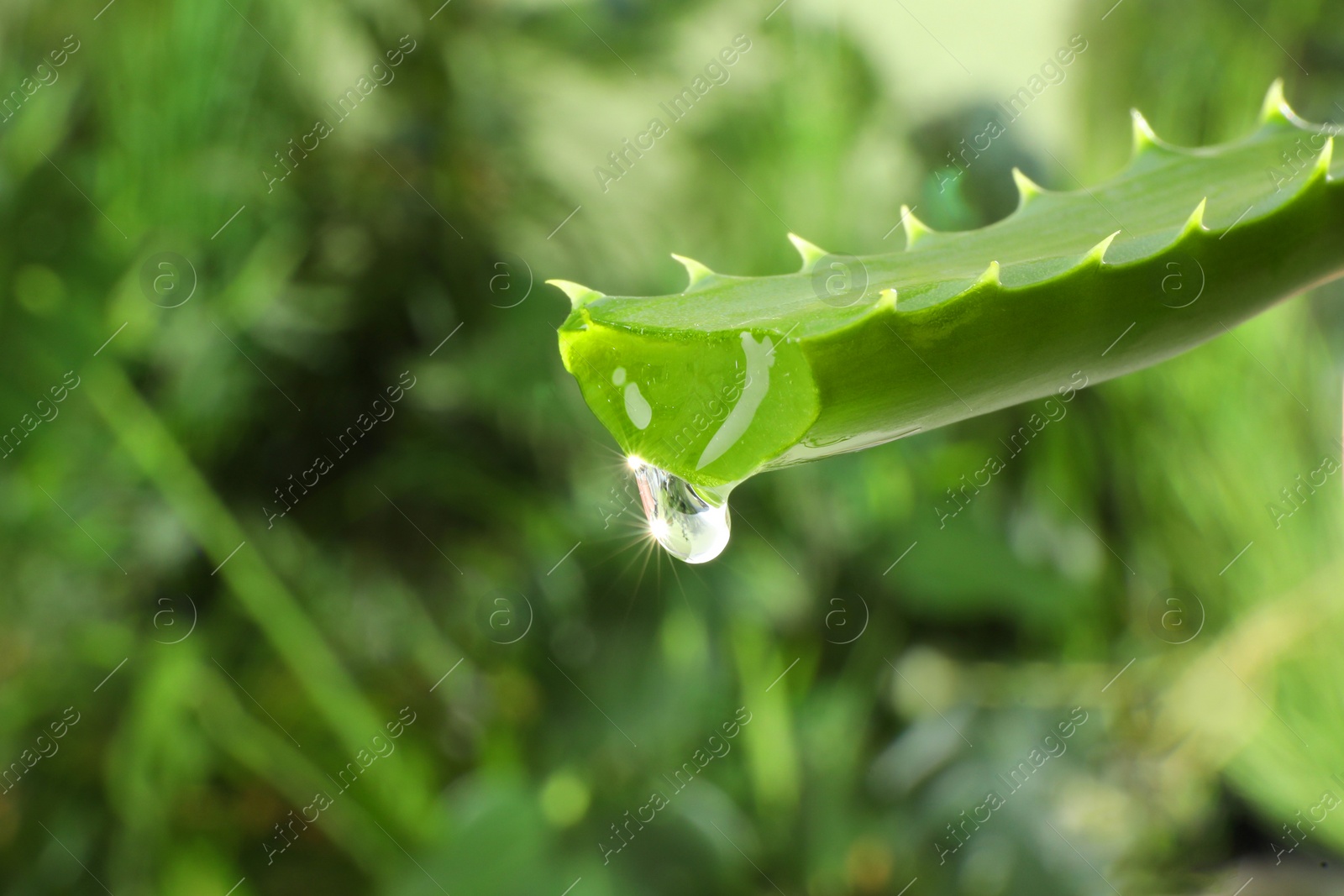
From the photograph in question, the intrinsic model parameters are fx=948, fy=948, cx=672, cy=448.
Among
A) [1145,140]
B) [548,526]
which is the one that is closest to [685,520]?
[1145,140]

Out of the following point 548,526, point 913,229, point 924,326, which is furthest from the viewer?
point 548,526

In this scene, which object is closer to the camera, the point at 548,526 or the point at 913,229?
the point at 913,229

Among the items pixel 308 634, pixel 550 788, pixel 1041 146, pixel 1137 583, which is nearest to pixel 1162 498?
pixel 1137 583

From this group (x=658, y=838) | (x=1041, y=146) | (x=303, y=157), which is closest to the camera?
(x=658, y=838)

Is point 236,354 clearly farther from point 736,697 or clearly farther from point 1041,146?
point 1041,146

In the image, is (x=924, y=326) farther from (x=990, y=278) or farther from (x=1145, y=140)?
(x=1145, y=140)

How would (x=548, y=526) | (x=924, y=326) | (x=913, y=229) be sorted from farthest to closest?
(x=548, y=526), (x=913, y=229), (x=924, y=326)

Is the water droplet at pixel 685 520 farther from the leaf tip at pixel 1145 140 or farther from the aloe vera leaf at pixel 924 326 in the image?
the leaf tip at pixel 1145 140
